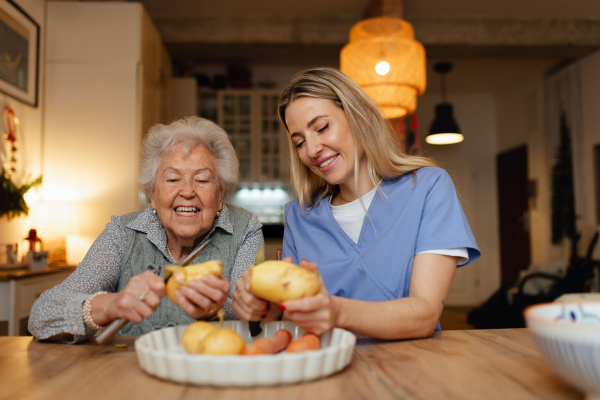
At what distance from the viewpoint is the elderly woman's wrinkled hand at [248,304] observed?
85 centimetres

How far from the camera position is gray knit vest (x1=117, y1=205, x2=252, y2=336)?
1354 mm

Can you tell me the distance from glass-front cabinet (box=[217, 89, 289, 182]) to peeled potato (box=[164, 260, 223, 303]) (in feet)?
15.2

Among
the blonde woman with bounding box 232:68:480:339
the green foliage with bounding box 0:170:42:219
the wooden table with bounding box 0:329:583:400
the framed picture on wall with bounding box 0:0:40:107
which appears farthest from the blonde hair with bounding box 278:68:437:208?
the framed picture on wall with bounding box 0:0:40:107

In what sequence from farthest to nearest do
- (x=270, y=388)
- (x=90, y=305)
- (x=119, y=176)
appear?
(x=119, y=176) < (x=90, y=305) < (x=270, y=388)

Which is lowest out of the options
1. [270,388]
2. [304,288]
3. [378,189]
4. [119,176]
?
[270,388]

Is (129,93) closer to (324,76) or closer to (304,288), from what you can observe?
(324,76)

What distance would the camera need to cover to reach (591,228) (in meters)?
4.28

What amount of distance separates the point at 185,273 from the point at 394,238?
667 millimetres

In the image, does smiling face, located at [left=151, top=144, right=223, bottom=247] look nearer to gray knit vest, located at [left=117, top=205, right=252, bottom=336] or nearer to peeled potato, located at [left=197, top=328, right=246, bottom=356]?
gray knit vest, located at [left=117, top=205, right=252, bottom=336]


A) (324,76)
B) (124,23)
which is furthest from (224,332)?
(124,23)

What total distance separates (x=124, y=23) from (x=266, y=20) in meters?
1.49

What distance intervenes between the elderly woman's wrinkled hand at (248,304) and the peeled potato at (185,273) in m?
0.06

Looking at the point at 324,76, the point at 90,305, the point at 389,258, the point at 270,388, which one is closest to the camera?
the point at 270,388

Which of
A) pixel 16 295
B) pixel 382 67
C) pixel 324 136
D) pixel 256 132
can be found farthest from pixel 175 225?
pixel 256 132
